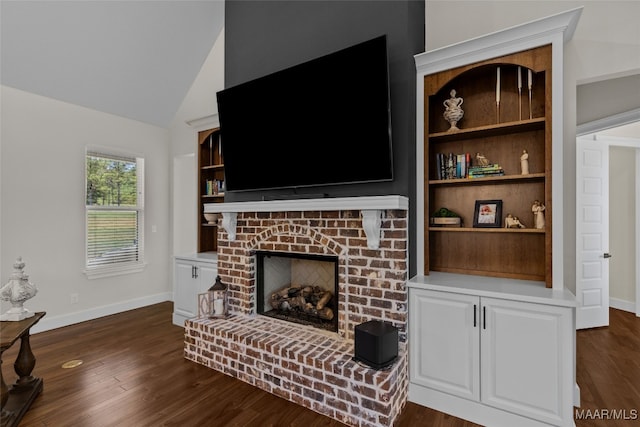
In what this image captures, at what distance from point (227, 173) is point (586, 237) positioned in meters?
4.14

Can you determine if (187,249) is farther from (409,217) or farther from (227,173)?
(409,217)

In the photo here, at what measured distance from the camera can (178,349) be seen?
310cm

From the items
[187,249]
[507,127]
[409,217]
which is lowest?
[187,249]

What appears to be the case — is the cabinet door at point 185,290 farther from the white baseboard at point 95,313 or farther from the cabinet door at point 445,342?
the cabinet door at point 445,342

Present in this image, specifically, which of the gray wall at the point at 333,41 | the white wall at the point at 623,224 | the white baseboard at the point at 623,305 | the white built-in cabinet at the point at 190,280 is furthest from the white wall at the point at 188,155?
the white baseboard at the point at 623,305

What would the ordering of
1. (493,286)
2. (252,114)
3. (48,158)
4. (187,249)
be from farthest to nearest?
(187,249) → (48,158) → (252,114) → (493,286)

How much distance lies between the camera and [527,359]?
73.3 inches

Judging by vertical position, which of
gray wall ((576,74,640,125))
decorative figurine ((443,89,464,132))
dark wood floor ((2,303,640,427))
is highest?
gray wall ((576,74,640,125))

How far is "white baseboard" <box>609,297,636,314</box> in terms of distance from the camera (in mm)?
4080

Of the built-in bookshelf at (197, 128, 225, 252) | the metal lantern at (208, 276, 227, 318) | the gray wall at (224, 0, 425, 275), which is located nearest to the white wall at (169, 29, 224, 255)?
the built-in bookshelf at (197, 128, 225, 252)

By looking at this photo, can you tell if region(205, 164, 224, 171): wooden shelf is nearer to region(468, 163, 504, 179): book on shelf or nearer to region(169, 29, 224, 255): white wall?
region(169, 29, 224, 255): white wall

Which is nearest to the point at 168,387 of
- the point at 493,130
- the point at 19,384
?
the point at 19,384

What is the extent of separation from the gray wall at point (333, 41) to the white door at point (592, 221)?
103 inches

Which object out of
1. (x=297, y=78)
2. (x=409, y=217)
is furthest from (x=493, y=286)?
(x=297, y=78)
